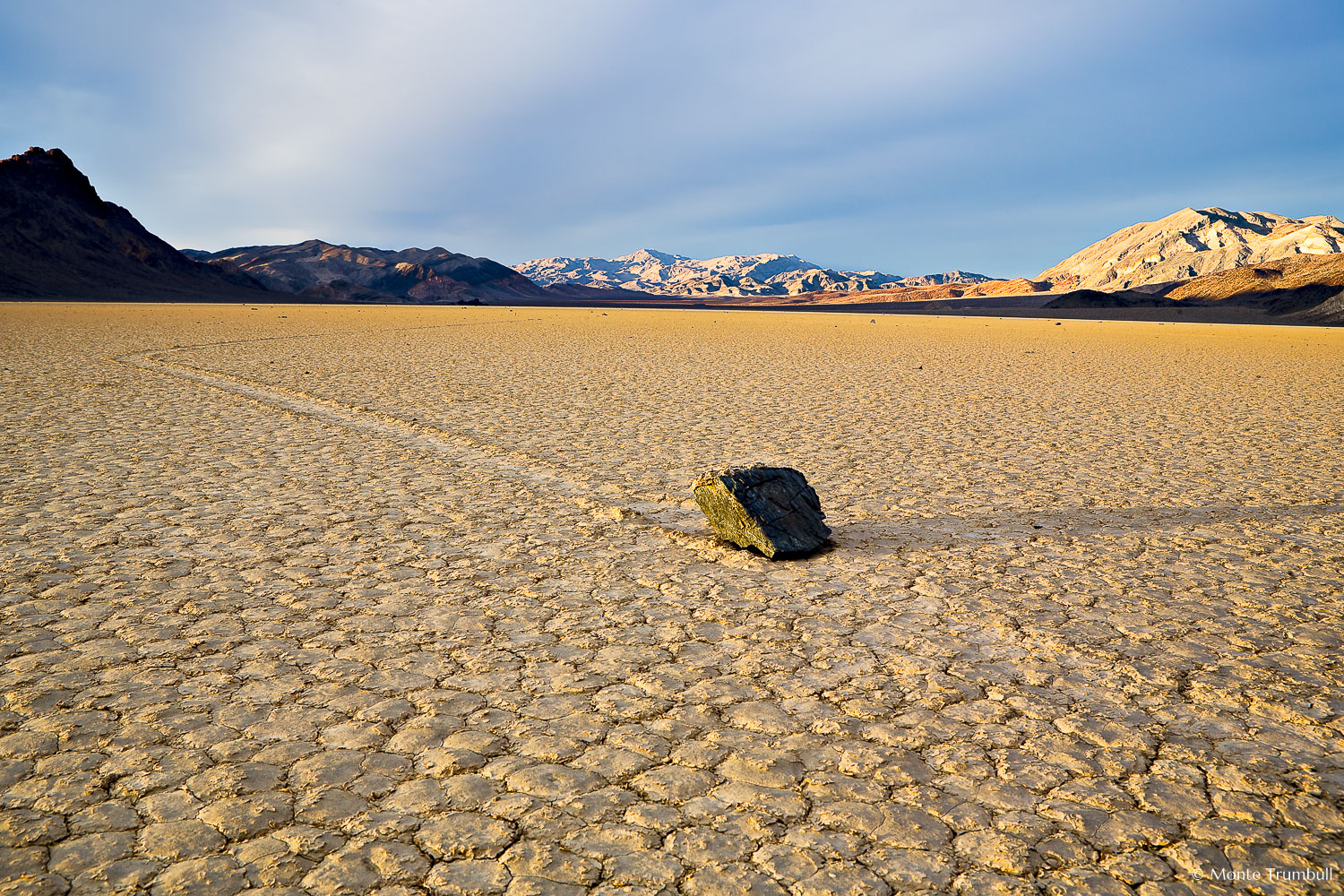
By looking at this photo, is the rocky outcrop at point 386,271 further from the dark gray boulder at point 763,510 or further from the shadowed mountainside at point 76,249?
the dark gray boulder at point 763,510

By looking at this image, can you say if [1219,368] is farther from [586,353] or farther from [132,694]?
[132,694]

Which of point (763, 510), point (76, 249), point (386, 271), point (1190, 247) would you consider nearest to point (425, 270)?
point (386, 271)

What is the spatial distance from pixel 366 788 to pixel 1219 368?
18.6 m

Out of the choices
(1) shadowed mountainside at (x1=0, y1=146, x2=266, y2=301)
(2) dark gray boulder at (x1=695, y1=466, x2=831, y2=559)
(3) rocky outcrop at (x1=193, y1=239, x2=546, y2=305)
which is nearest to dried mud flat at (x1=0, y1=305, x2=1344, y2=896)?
(2) dark gray boulder at (x1=695, y1=466, x2=831, y2=559)

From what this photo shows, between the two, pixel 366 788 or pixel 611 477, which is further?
pixel 611 477

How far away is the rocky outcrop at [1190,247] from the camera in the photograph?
127500mm

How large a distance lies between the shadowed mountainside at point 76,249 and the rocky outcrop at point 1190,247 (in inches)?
4890

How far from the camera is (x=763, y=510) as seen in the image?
4590 millimetres

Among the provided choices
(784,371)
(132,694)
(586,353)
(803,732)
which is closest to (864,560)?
(803,732)

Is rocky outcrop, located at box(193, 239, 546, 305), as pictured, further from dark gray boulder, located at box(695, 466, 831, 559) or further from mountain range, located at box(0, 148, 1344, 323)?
dark gray boulder, located at box(695, 466, 831, 559)

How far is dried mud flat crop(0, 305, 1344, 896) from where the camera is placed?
2160 mm

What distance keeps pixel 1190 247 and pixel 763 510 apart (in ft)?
573

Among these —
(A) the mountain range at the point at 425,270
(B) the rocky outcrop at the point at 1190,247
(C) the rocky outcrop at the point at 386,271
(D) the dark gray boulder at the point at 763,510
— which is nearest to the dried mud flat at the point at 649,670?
(D) the dark gray boulder at the point at 763,510

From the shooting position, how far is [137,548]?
446cm
